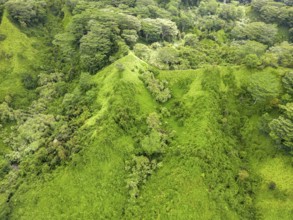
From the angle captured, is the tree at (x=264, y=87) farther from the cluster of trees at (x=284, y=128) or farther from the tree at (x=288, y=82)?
the cluster of trees at (x=284, y=128)

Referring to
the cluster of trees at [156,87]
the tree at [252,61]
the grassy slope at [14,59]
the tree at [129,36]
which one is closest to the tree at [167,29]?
the tree at [129,36]

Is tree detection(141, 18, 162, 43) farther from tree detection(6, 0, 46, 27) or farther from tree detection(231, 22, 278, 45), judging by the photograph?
tree detection(6, 0, 46, 27)

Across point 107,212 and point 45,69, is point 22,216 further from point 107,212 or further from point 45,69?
point 45,69

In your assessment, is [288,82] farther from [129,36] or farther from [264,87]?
[129,36]

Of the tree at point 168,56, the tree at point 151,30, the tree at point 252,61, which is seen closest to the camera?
the tree at point 252,61

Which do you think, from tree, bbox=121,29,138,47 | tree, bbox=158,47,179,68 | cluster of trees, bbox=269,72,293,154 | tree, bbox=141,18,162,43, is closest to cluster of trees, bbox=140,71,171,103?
tree, bbox=158,47,179,68

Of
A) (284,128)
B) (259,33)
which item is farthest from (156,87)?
(259,33)

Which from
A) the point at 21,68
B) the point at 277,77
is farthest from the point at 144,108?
the point at 21,68
